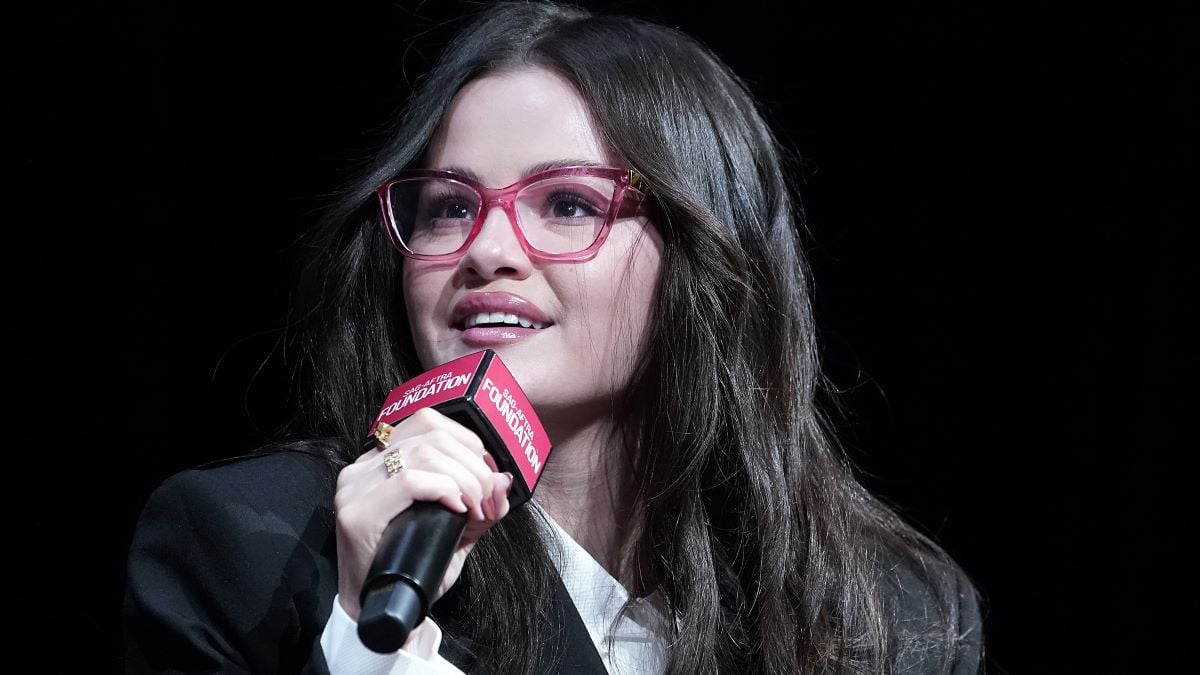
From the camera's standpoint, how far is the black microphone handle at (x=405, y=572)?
93 centimetres

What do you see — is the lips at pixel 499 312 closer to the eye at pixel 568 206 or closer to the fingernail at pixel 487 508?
the eye at pixel 568 206

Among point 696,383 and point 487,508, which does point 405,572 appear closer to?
point 487,508

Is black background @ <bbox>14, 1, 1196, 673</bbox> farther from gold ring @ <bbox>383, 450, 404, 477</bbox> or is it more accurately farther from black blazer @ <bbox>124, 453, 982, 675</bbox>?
gold ring @ <bbox>383, 450, 404, 477</bbox>

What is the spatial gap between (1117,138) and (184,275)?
1.82 meters

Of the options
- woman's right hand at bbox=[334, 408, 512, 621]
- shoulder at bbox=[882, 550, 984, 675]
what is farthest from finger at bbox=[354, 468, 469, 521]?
shoulder at bbox=[882, 550, 984, 675]

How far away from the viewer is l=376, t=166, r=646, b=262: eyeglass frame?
5.40 feet

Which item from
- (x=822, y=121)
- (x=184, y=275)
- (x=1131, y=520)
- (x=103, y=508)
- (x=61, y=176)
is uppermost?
(x=822, y=121)

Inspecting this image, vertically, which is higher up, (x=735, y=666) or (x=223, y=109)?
(x=223, y=109)

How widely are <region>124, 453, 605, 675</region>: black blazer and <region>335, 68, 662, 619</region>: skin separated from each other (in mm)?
332

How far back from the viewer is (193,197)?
2086mm

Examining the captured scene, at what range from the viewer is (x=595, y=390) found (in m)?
1.71

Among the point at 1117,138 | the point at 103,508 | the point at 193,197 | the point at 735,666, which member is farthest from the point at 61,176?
the point at 1117,138

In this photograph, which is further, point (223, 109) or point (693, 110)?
point (223, 109)

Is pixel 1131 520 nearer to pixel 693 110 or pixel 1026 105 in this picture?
pixel 1026 105
